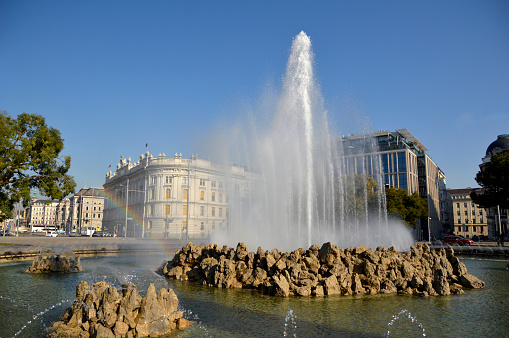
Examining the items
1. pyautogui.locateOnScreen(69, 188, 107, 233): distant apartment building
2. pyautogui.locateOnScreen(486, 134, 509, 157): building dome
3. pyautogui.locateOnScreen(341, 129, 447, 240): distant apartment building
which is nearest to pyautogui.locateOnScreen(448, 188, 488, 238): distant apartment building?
pyautogui.locateOnScreen(486, 134, 509, 157): building dome

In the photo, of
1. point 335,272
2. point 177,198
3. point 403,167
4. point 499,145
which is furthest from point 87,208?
point 335,272

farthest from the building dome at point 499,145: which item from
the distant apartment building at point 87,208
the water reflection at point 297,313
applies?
the distant apartment building at point 87,208

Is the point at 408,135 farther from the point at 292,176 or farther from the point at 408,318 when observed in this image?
the point at 408,318

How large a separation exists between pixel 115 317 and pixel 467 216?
13690cm

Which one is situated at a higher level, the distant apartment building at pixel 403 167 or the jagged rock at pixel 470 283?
the distant apartment building at pixel 403 167

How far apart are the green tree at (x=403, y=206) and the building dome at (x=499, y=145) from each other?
5382 cm

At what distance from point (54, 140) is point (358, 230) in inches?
1030

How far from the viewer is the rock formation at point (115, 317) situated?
8227 millimetres

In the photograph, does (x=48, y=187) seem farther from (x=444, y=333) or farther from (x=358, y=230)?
(x=444, y=333)

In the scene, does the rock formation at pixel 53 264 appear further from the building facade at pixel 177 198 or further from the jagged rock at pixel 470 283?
the building facade at pixel 177 198

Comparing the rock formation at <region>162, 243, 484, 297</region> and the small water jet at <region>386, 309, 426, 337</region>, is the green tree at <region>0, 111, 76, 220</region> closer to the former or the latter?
the rock formation at <region>162, 243, 484, 297</region>

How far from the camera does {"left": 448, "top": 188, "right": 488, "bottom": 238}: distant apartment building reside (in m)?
119

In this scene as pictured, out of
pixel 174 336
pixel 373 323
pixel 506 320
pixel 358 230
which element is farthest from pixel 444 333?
pixel 358 230

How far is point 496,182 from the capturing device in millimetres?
48250
